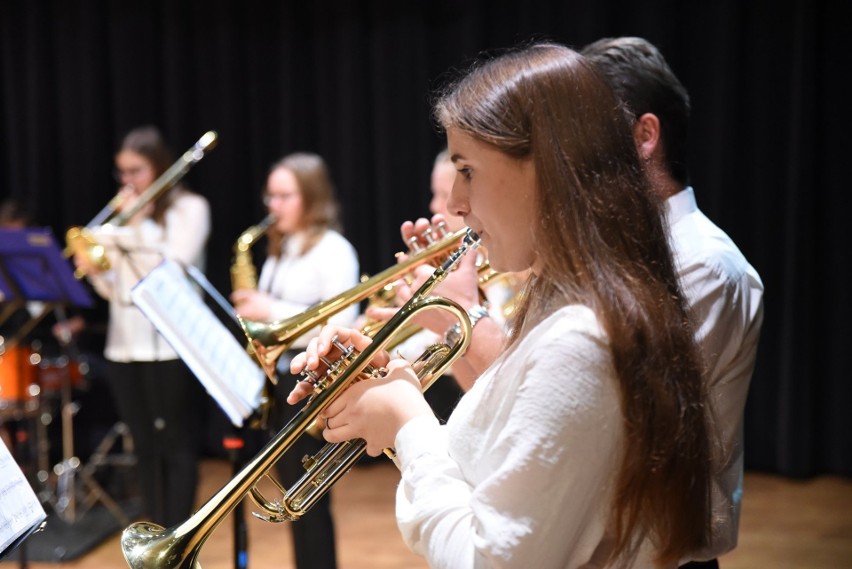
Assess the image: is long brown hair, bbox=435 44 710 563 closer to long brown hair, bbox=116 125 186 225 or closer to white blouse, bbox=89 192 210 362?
white blouse, bbox=89 192 210 362

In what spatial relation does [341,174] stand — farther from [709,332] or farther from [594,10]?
[709,332]

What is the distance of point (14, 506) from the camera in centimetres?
173

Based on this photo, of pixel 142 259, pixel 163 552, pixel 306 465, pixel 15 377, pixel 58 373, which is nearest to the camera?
pixel 163 552

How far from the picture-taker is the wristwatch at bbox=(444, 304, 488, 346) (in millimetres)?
1628

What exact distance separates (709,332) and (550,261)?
0.60 meters

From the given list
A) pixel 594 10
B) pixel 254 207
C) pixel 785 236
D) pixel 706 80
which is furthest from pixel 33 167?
pixel 785 236

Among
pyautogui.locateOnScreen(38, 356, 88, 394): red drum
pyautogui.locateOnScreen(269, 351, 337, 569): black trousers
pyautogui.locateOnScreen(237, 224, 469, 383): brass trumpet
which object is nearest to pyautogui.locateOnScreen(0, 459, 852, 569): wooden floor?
pyautogui.locateOnScreen(269, 351, 337, 569): black trousers

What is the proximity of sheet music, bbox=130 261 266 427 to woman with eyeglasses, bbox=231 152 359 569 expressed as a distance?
1.92 ft

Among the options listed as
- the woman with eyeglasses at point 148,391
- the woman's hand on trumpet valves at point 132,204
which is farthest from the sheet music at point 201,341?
the woman's hand on trumpet valves at point 132,204

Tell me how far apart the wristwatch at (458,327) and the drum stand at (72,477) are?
3.11m

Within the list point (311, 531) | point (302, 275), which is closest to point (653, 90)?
point (302, 275)

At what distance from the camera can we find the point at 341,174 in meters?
5.45

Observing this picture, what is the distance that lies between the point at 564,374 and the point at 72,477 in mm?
4262

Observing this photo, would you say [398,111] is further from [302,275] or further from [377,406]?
[377,406]
